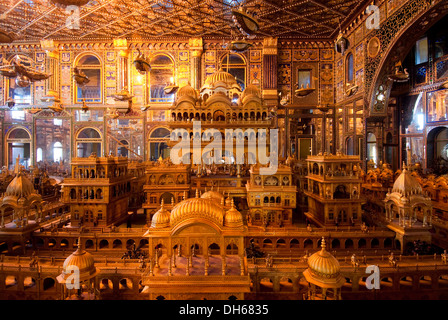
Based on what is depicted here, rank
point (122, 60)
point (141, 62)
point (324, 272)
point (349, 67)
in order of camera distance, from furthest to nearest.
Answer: point (122, 60), point (349, 67), point (141, 62), point (324, 272)

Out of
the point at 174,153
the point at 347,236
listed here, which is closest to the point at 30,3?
the point at 174,153

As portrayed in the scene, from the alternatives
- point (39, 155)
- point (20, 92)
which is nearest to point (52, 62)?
point (20, 92)

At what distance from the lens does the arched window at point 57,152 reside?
24.9 meters

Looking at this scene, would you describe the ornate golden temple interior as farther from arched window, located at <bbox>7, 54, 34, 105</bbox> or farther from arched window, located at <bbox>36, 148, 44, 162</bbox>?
arched window, located at <bbox>36, 148, 44, 162</bbox>

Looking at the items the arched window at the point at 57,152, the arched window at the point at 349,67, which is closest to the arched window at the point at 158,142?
the arched window at the point at 57,152

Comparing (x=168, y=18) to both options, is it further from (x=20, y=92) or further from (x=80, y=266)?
(x=80, y=266)

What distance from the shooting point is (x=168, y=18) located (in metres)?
19.2

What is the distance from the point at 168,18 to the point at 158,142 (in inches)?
405

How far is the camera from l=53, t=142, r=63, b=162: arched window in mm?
24891

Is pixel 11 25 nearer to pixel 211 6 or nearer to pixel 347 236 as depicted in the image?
pixel 211 6

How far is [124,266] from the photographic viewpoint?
727 centimetres

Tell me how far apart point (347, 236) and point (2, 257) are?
1200cm

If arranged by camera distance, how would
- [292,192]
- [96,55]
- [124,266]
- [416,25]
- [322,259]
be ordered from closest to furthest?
[322,259], [124,266], [292,192], [416,25], [96,55]

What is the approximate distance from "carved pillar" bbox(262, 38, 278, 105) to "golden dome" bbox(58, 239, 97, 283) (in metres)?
18.9
